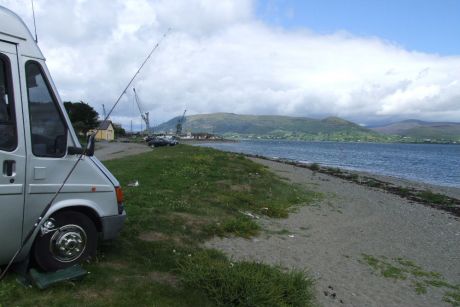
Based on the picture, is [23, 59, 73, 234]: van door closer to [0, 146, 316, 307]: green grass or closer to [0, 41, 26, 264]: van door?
[0, 41, 26, 264]: van door

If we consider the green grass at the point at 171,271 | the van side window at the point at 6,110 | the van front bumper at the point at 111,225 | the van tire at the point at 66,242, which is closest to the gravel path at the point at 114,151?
the green grass at the point at 171,271

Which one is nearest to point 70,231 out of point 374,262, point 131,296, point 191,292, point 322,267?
point 131,296

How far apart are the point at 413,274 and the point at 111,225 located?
7.14 meters

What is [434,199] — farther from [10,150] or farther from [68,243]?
[10,150]

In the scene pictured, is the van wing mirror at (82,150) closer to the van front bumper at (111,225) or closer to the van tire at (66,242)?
the van tire at (66,242)

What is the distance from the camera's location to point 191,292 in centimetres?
607

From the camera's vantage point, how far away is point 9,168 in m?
5.26

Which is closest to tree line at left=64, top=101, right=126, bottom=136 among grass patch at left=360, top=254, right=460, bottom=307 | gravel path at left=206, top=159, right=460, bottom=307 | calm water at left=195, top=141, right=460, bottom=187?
calm water at left=195, top=141, right=460, bottom=187

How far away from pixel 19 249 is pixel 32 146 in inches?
56.4

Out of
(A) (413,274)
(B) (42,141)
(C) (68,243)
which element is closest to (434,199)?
(A) (413,274)

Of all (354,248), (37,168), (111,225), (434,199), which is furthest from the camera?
(434,199)

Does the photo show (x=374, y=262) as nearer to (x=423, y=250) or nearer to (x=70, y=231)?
(x=423, y=250)

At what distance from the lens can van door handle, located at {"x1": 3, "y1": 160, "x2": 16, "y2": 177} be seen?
5223 mm

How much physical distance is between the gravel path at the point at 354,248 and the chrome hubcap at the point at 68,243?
11.9ft
